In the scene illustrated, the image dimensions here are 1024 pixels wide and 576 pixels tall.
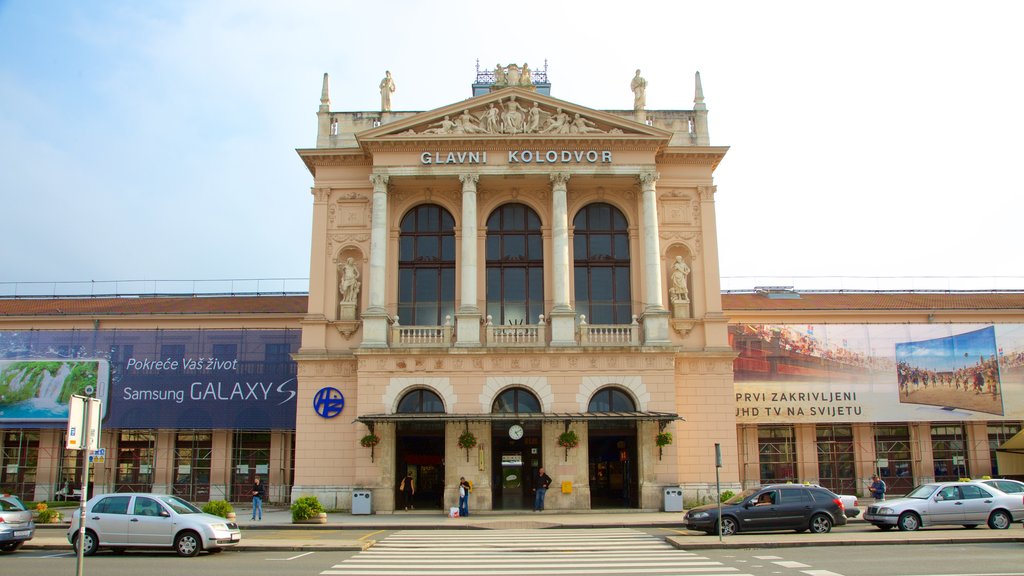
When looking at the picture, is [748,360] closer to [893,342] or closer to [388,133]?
[893,342]

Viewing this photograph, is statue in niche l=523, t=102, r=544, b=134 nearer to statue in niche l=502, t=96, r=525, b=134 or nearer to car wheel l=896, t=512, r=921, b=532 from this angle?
statue in niche l=502, t=96, r=525, b=134

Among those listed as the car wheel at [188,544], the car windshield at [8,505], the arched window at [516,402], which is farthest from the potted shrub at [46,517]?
the arched window at [516,402]

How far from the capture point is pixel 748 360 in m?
46.8

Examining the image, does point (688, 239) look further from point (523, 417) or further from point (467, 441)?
point (467, 441)

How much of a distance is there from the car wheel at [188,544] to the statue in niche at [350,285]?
1912cm

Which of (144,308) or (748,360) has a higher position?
(144,308)

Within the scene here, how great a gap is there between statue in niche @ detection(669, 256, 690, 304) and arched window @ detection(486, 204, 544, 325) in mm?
6347

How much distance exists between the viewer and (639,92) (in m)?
43.1

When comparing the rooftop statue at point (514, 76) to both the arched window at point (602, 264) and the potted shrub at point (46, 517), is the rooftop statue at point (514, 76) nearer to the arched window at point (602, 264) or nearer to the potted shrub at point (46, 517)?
the arched window at point (602, 264)

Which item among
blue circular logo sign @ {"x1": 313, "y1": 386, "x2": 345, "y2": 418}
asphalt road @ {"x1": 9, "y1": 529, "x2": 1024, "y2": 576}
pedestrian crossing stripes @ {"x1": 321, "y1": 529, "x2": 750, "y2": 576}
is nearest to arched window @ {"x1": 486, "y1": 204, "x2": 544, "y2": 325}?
blue circular logo sign @ {"x1": 313, "y1": 386, "x2": 345, "y2": 418}

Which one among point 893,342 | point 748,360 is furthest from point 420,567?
point 893,342

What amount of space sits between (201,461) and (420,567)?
31.1 m

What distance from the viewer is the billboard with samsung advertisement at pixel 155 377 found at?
1799 inches

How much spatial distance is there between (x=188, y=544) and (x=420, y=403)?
16.5 metres
